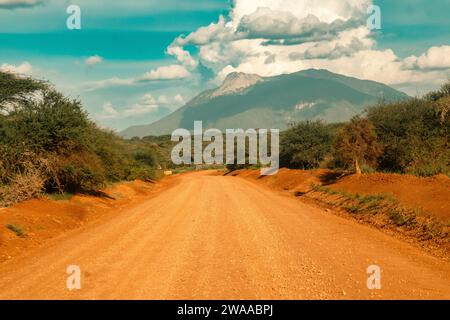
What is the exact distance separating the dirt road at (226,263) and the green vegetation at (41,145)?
512 centimetres

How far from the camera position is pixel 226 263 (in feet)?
34.2

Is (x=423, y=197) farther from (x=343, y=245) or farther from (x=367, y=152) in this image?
(x=367, y=152)

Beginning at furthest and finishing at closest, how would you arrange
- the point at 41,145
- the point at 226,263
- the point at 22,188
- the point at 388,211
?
the point at 41,145, the point at 22,188, the point at 388,211, the point at 226,263

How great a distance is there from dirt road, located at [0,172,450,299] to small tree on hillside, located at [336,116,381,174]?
533 inches

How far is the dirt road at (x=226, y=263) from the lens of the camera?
824 cm

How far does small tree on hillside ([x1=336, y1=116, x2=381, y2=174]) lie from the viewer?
30500 millimetres

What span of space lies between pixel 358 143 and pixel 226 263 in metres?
22.2

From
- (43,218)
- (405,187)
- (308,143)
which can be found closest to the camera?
(43,218)

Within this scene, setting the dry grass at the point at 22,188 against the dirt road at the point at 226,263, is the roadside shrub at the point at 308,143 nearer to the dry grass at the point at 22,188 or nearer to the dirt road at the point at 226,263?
the dirt road at the point at 226,263

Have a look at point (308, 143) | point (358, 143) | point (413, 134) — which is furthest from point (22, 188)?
point (308, 143)

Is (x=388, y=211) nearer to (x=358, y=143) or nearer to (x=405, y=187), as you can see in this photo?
(x=405, y=187)

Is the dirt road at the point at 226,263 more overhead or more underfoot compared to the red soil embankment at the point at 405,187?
more underfoot

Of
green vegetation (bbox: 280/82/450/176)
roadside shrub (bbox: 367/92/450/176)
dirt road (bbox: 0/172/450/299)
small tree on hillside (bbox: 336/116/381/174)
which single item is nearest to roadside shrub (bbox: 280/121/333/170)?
green vegetation (bbox: 280/82/450/176)

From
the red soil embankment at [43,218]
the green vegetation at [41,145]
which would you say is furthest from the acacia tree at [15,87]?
the red soil embankment at [43,218]
